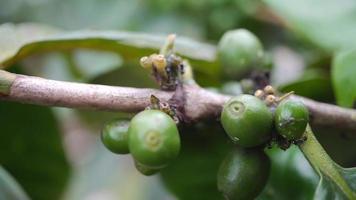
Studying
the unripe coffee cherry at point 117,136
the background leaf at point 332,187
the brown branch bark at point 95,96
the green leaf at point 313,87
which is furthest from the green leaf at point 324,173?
the green leaf at point 313,87

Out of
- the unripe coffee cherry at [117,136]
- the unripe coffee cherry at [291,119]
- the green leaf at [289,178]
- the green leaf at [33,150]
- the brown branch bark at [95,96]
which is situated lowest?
the green leaf at [33,150]

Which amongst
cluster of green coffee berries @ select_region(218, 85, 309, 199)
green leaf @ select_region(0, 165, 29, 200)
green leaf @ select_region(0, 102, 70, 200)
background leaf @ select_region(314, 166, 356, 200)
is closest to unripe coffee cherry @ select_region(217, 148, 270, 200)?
cluster of green coffee berries @ select_region(218, 85, 309, 199)

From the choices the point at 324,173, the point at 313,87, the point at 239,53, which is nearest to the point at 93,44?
the point at 239,53

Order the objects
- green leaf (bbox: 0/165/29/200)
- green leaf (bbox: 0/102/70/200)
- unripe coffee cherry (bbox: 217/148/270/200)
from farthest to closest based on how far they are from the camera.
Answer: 1. green leaf (bbox: 0/102/70/200)
2. green leaf (bbox: 0/165/29/200)
3. unripe coffee cherry (bbox: 217/148/270/200)

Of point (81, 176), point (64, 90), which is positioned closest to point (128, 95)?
point (64, 90)

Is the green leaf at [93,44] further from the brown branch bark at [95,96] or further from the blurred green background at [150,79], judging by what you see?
the brown branch bark at [95,96]

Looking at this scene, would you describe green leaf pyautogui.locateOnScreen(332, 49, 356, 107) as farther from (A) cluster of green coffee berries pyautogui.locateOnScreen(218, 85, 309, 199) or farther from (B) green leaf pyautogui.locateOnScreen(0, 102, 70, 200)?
(B) green leaf pyautogui.locateOnScreen(0, 102, 70, 200)
